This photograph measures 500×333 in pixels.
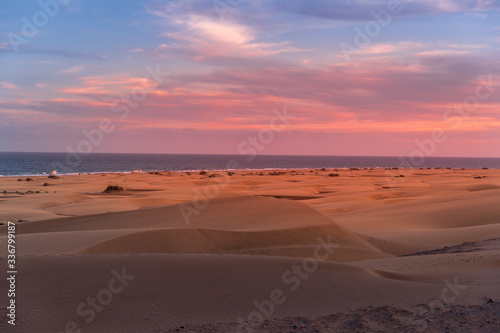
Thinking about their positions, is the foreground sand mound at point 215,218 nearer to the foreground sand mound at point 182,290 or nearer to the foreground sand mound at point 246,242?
the foreground sand mound at point 246,242

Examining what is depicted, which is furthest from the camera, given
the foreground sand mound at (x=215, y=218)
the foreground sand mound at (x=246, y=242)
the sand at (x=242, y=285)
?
the foreground sand mound at (x=215, y=218)

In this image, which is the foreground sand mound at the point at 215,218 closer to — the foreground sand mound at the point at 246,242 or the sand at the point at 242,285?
the foreground sand mound at the point at 246,242

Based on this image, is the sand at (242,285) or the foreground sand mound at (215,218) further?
the foreground sand mound at (215,218)

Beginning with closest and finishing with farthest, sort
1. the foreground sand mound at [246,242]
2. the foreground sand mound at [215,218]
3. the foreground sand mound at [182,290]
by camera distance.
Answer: the foreground sand mound at [182,290] < the foreground sand mound at [246,242] < the foreground sand mound at [215,218]

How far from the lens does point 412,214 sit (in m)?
24.1

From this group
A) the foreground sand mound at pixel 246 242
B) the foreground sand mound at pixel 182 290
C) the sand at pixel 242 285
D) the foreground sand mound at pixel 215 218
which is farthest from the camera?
the foreground sand mound at pixel 215 218

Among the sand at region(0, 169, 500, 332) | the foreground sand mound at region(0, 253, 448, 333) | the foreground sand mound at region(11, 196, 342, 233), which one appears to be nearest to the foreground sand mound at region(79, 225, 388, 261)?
the sand at region(0, 169, 500, 332)

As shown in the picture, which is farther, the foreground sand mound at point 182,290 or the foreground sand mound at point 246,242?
the foreground sand mound at point 246,242

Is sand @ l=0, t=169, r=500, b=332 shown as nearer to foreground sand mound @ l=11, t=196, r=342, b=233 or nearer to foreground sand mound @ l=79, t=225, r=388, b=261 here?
foreground sand mound @ l=79, t=225, r=388, b=261

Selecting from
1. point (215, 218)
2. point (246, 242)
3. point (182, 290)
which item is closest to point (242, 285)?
point (182, 290)

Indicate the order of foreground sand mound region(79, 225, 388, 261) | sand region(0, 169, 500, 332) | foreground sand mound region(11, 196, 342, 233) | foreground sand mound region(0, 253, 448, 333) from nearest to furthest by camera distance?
Result: sand region(0, 169, 500, 332)
foreground sand mound region(0, 253, 448, 333)
foreground sand mound region(79, 225, 388, 261)
foreground sand mound region(11, 196, 342, 233)

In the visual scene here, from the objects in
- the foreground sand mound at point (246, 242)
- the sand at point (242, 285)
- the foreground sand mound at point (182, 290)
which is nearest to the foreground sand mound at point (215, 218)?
the foreground sand mound at point (246, 242)

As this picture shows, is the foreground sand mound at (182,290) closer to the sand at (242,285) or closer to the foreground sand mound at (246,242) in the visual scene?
the sand at (242,285)

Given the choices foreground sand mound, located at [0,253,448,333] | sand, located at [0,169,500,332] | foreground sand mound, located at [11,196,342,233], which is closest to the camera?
sand, located at [0,169,500,332]
